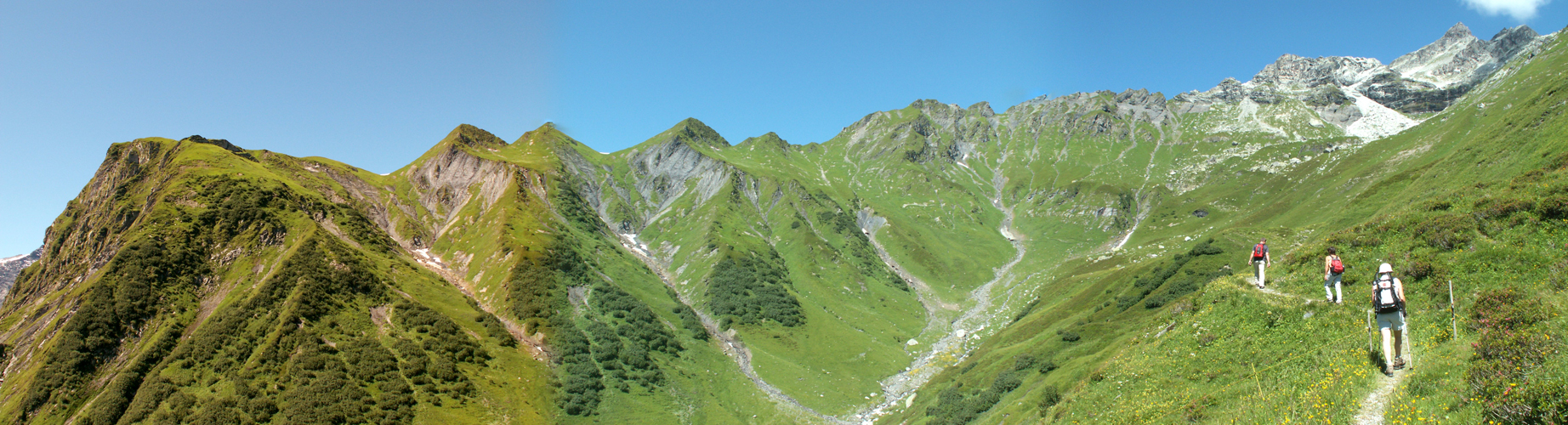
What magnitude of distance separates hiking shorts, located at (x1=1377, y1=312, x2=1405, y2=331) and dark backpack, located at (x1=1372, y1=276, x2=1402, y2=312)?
23 cm

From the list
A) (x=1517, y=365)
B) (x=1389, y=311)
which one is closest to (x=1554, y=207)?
(x=1389, y=311)

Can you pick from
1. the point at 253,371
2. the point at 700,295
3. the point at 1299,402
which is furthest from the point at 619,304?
the point at 1299,402

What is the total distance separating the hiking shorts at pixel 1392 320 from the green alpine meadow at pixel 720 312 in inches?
50.0

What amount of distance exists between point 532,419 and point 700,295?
6763 centimetres

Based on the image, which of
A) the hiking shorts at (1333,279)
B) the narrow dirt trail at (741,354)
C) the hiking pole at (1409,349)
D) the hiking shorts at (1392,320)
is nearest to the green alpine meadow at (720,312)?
the hiking pole at (1409,349)

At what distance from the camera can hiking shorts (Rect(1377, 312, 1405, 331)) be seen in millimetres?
17859

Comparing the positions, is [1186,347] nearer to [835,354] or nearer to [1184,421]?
[1184,421]

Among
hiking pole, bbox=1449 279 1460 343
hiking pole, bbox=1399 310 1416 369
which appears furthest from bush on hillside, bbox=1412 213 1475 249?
hiking pole, bbox=1399 310 1416 369

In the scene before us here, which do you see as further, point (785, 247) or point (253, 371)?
point (785, 247)

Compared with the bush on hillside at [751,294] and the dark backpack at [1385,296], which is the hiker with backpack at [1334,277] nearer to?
the dark backpack at [1385,296]

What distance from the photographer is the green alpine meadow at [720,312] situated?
23609 mm

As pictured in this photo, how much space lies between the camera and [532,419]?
73.6m

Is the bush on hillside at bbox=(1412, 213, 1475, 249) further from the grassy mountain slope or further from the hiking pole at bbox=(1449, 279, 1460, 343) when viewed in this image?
the hiking pole at bbox=(1449, 279, 1460, 343)

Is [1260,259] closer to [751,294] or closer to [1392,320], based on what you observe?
[1392,320]
